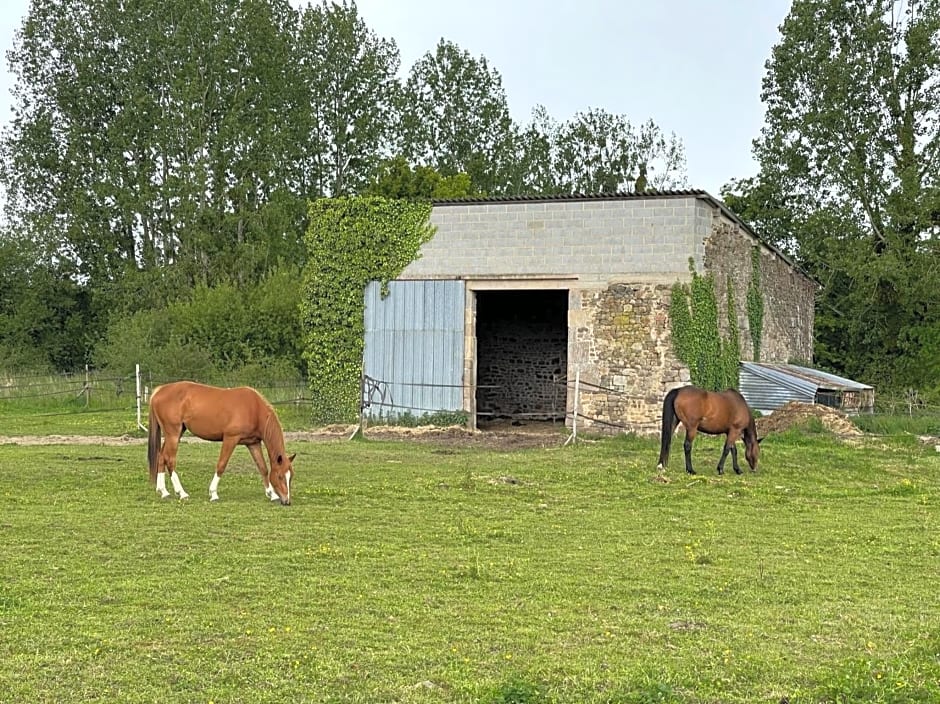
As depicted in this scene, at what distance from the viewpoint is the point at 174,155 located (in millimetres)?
35812

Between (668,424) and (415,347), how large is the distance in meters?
7.49

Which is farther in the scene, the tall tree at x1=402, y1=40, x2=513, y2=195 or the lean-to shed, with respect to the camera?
the tall tree at x1=402, y1=40, x2=513, y2=195

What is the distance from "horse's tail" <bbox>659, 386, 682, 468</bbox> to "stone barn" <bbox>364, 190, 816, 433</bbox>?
413 cm

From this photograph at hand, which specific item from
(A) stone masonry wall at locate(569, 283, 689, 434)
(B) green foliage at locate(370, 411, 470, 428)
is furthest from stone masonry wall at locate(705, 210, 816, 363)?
(B) green foliage at locate(370, 411, 470, 428)

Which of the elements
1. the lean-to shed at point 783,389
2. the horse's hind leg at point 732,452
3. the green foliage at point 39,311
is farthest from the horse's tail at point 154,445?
the green foliage at point 39,311

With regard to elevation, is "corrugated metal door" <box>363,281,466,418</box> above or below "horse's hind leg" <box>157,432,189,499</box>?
above

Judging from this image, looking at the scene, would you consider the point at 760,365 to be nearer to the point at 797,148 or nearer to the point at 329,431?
the point at 329,431

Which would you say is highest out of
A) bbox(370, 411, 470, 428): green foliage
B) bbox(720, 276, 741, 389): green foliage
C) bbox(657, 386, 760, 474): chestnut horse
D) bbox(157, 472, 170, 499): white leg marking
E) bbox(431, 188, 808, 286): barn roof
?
bbox(431, 188, 808, 286): barn roof

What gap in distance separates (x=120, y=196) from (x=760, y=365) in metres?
23.7

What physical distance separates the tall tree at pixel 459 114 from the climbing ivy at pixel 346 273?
72.4ft

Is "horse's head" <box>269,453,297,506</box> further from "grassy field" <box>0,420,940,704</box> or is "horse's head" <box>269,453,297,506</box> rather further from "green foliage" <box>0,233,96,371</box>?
"green foliage" <box>0,233,96,371</box>

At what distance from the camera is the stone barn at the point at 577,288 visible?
59.8 feet

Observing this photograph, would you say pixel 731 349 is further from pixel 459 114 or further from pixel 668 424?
pixel 459 114

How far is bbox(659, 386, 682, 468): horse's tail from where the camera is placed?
13195 millimetres
